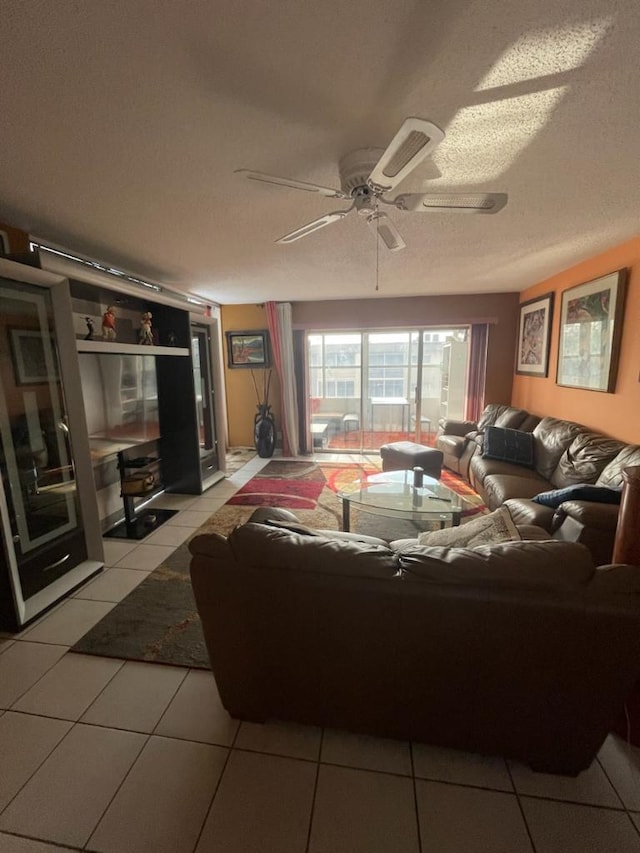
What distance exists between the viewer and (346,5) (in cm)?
89

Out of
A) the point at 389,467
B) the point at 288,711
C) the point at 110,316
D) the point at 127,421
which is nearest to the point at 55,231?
the point at 110,316

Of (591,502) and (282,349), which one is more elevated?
(282,349)

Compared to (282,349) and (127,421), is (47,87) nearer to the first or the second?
(127,421)

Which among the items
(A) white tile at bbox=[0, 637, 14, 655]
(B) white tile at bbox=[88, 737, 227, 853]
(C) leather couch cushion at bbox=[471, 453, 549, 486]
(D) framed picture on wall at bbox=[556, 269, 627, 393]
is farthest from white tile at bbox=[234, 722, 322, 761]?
(D) framed picture on wall at bbox=[556, 269, 627, 393]

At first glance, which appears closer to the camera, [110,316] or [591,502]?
[591,502]

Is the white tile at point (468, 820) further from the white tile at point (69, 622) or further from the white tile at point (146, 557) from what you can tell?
the white tile at point (146, 557)

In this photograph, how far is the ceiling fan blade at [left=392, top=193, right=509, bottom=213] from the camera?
4.69 ft

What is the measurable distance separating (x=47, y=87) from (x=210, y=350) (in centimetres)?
306

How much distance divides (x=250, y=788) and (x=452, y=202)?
7.77 feet

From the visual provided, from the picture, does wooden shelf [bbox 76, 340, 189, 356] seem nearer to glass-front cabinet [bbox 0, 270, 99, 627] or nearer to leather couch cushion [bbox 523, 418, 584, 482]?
glass-front cabinet [bbox 0, 270, 99, 627]

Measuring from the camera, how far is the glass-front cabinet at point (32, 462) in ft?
6.15

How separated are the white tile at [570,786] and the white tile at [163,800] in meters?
1.07

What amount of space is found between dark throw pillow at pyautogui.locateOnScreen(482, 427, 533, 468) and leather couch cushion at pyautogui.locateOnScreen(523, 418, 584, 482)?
7 cm

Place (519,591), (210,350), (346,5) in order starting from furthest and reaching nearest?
(210,350)
(519,591)
(346,5)
